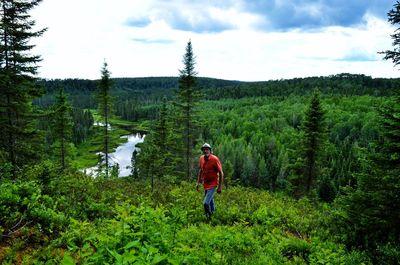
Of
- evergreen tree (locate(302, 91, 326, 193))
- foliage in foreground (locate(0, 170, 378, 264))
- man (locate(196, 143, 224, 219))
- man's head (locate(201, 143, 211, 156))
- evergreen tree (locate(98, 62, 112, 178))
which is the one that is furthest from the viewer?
evergreen tree (locate(98, 62, 112, 178))

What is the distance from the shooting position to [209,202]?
10.8 m

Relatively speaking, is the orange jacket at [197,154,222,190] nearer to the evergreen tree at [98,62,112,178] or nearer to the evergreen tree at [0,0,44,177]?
the evergreen tree at [0,0,44,177]

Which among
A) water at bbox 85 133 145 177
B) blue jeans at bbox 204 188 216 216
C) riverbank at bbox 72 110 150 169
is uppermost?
blue jeans at bbox 204 188 216 216

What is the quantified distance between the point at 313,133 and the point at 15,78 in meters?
21.6

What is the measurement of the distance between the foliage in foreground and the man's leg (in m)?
0.27

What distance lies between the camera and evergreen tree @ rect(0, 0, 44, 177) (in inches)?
672

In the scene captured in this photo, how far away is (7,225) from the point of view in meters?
7.20

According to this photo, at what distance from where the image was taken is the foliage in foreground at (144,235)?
4451 millimetres

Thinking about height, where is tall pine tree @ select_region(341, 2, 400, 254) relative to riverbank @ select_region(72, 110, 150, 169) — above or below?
above

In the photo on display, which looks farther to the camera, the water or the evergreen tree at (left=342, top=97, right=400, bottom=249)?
the water

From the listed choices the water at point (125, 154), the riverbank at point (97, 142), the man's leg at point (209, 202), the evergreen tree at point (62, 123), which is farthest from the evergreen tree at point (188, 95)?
the water at point (125, 154)

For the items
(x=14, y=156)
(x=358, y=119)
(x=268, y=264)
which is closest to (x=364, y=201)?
(x=268, y=264)

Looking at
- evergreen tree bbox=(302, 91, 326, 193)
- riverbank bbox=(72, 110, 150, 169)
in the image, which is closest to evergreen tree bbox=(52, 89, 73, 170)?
riverbank bbox=(72, 110, 150, 169)

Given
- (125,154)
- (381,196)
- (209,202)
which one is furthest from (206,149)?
(125,154)
